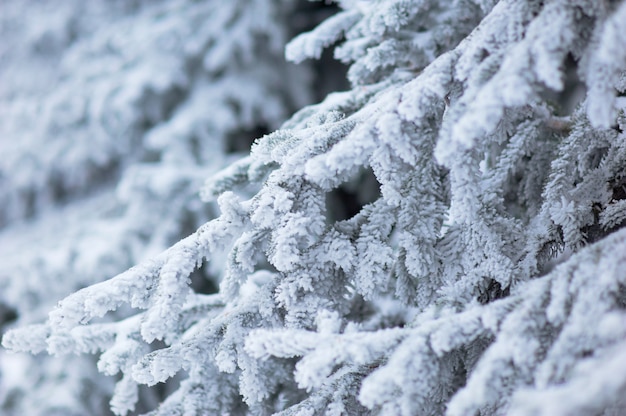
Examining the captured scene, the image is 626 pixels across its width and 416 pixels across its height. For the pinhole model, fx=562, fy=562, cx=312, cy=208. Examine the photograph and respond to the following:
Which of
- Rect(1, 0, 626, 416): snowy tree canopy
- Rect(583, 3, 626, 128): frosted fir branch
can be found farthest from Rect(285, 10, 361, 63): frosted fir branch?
Rect(583, 3, 626, 128): frosted fir branch

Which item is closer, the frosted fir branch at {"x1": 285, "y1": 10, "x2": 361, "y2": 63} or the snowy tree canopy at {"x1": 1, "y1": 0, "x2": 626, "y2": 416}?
the snowy tree canopy at {"x1": 1, "y1": 0, "x2": 626, "y2": 416}

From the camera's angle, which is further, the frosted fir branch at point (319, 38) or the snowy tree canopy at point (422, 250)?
the frosted fir branch at point (319, 38)

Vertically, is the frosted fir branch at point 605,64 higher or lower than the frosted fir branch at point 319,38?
lower

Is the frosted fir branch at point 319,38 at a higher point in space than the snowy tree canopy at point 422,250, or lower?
higher

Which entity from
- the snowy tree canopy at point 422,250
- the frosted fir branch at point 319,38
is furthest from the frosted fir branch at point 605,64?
the frosted fir branch at point 319,38

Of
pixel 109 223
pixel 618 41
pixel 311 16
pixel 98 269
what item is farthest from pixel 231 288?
pixel 311 16

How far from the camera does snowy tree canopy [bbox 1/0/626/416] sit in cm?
85

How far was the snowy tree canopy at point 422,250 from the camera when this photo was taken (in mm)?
849

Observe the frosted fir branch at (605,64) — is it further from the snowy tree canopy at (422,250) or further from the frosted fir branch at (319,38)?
the frosted fir branch at (319,38)

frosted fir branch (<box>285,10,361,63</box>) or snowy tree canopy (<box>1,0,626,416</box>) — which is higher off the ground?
frosted fir branch (<box>285,10,361,63</box>)

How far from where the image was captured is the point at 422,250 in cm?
116

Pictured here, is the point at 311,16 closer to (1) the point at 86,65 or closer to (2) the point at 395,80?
(1) the point at 86,65

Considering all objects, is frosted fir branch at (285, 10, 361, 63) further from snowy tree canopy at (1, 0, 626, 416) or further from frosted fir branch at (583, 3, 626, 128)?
frosted fir branch at (583, 3, 626, 128)

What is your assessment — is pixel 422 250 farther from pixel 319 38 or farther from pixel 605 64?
pixel 319 38
